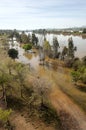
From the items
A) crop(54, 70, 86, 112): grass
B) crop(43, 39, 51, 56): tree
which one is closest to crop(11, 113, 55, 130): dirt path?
crop(54, 70, 86, 112): grass

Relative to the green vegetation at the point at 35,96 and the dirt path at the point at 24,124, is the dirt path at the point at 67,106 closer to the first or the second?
the green vegetation at the point at 35,96

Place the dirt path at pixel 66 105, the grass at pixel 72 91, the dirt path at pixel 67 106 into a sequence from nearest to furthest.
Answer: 1. the dirt path at pixel 67 106
2. the dirt path at pixel 66 105
3. the grass at pixel 72 91

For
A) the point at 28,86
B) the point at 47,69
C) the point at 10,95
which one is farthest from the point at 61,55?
the point at 10,95

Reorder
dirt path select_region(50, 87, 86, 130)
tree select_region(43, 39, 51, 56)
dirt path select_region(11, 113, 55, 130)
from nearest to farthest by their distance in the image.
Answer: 1. dirt path select_region(11, 113, 55, 130)
2. dirt path select_region(50, 87, 86, 130)
3. tree select_region(43, 39, 51, 56)

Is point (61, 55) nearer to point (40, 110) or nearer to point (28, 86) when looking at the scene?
point (28, 86)

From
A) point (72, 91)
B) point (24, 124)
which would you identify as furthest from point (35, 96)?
point (72, 91)

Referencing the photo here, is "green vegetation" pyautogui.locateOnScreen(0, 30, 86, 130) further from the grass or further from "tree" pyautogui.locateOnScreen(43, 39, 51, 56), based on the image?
"tree" pyautogui.locateOnScreen(43, 39, 51, 56)

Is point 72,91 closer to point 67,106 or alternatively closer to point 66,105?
point 66,105

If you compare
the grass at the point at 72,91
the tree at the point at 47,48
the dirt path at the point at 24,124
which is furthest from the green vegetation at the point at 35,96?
the tree at the point at 47,48

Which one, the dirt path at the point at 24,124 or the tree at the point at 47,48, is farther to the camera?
the tree at the point at 47,48

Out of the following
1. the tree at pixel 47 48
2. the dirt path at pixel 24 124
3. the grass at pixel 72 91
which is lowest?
the dirt path at pixel 24 124

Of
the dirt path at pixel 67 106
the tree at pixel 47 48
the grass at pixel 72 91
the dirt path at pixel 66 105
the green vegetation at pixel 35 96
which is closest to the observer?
the green vegetation at pixel 35 96
